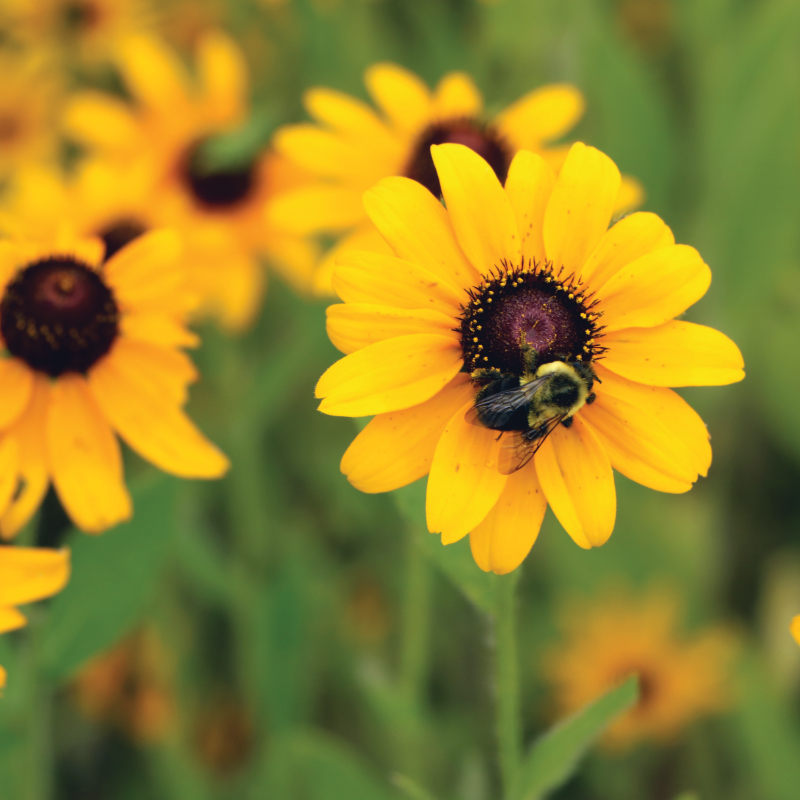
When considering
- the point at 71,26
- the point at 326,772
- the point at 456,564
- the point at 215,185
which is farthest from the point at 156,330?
the point at 71,26

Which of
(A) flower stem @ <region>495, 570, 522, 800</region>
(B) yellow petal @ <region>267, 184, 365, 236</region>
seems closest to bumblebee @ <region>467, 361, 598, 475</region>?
(A) flower stem @ <region>495, 570, 522, 800</region>

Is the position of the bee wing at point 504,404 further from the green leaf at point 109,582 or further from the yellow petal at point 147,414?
the green leaf at point 109,582

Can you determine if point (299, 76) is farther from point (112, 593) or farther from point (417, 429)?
point (417, 429)

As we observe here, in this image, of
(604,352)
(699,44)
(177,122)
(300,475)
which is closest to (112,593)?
(604,352)

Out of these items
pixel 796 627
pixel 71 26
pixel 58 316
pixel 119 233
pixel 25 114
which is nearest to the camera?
pixel 796 627

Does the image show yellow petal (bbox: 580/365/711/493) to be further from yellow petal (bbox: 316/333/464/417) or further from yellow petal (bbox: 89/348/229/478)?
yellow petal (bbox: 89/348/229/478)

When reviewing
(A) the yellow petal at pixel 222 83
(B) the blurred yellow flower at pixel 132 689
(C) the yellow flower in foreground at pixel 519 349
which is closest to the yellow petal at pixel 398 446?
(C) the yellow flower in foreground at pixel 519 349

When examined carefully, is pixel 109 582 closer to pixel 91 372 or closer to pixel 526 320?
pixel 91 372
